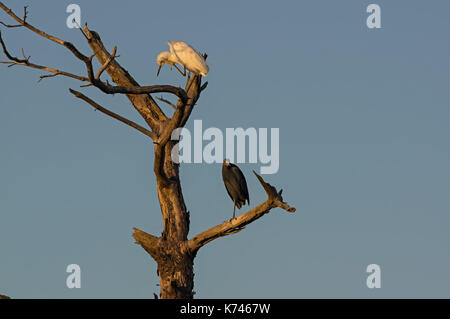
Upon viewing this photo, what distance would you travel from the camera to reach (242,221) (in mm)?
15148

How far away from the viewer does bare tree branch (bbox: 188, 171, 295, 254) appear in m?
14.2

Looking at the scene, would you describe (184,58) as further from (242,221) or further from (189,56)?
(242,221)

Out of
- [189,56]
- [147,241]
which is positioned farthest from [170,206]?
[189,56]

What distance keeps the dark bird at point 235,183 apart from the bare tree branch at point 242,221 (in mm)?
2350

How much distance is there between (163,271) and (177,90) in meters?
3.51

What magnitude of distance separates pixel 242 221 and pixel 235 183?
302 centimetres

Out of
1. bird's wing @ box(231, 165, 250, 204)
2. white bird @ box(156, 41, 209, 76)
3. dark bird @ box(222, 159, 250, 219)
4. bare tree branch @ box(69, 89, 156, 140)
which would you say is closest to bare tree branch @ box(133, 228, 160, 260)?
bare tree branch @ box(69, 89, 156, 140)

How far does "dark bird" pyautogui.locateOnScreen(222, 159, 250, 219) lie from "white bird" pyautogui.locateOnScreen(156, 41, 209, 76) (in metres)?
2.10

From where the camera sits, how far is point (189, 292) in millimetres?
15844

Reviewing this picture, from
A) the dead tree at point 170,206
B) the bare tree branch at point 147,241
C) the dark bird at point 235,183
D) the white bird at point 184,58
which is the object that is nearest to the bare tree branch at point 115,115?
the dead tree at point 170,206

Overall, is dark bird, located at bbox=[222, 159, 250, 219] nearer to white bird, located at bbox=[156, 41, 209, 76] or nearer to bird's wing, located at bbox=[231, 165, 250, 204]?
bird's wing, located at bbox=[231, 165, 250, 204]
